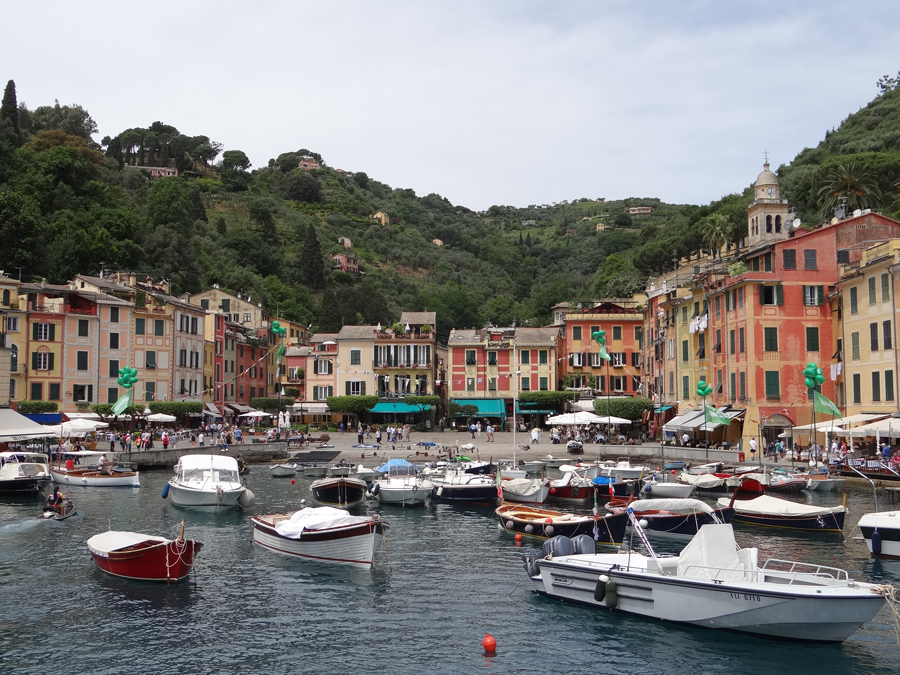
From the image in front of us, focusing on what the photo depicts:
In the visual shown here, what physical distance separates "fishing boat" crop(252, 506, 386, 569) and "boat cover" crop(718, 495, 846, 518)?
51.7ft

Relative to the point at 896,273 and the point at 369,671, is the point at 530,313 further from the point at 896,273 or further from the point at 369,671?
the point at 369,671

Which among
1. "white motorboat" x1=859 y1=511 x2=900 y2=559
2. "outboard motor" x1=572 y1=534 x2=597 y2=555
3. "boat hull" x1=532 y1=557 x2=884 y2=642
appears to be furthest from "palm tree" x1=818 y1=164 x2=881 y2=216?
"boat hull" x1=532 y1=557 x2=884 y2=642

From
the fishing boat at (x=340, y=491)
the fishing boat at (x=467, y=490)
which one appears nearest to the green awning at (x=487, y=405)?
the fishing boat at (x=467, y=490)

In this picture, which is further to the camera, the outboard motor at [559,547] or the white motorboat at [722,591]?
the outboard motor at [559,547]

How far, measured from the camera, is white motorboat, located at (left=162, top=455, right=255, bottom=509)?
40.9 metres

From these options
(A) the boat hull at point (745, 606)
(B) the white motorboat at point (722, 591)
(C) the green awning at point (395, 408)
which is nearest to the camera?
(A) the boat hull at point (745, 606)

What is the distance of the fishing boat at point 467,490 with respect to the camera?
43.2m

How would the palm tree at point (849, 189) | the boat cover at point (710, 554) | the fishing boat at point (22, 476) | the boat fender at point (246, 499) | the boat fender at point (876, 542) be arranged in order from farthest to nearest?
the palm tree at point (849, 189) → the fishing boat at point (22, 476) → the boat fender at point (246, 499) → the boat fender at point (876, 542) → the boat cover at point (710, 554)

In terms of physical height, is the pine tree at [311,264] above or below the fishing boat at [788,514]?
above

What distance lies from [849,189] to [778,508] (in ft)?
199

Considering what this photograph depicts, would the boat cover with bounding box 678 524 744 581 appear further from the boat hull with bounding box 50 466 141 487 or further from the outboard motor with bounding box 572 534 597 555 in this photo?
the boat hull with bounding box 50 466 141 487

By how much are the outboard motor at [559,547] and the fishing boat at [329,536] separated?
6.26m

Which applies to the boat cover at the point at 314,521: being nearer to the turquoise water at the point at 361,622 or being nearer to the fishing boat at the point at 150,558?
the turquoise water at the point at 361,622

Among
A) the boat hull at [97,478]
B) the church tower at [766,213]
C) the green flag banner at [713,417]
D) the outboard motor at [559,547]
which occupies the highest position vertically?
the church tower at [766,213]
